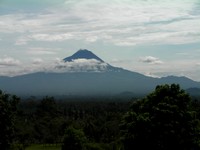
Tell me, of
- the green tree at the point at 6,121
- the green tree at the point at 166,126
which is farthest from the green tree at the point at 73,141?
the green tree at the point at 166,126

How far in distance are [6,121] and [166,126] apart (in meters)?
11.4

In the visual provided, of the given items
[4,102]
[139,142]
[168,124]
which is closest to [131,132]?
[139,142]

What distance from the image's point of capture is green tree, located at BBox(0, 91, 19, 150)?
27.4 metres

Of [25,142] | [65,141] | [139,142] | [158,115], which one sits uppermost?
[158,115]

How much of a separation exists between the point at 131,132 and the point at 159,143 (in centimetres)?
170

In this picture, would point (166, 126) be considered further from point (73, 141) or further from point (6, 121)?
point (73, 141)

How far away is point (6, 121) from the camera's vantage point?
90.9 ft

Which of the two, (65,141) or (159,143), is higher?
(159,143)

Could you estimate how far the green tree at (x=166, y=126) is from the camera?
22.0 metres

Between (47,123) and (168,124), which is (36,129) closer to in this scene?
(47,123)

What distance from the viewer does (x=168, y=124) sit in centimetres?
2191

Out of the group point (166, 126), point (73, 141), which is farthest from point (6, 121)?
point (73, 141)

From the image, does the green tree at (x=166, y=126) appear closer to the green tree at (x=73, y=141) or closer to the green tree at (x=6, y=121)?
the green tree at (x=6, y=121)

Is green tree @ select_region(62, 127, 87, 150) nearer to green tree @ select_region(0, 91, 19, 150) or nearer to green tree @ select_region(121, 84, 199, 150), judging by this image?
green tree @ select_region(0, 91, 19, 150)
